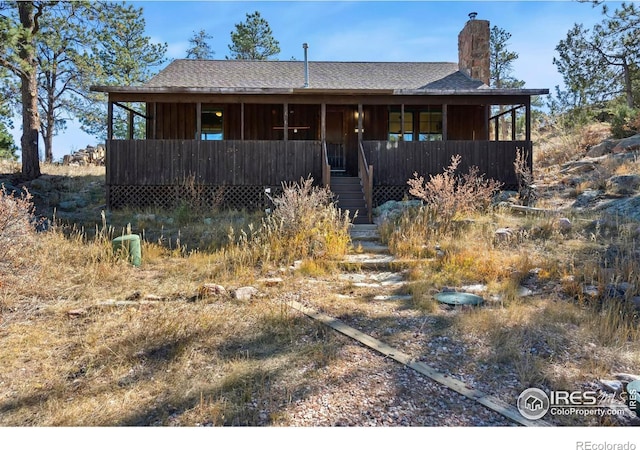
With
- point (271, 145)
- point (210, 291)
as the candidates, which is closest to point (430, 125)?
point (271, 145)

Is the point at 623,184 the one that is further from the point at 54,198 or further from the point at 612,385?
the point at 54,198

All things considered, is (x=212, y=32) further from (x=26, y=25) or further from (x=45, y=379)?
(x=45, y=379)

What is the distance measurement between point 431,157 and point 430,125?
272 centimetres

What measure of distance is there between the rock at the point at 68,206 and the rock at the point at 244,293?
30.3ft

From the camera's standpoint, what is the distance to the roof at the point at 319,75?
13610 mm

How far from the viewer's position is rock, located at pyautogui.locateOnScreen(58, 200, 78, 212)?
38.5 feet

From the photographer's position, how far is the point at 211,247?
23.8 ft

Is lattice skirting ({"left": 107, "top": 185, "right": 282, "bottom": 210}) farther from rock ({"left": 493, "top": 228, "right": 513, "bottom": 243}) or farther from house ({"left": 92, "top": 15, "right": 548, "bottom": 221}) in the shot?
rock ({"left": 493, "top": 228, "right": 513, "bottom": 243})

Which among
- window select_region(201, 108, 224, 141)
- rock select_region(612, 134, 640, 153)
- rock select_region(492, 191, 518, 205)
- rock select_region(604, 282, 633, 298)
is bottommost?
rock select_region(604, 282, 633, 298)

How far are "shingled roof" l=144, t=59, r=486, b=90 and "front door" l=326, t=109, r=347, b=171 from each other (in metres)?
1.09

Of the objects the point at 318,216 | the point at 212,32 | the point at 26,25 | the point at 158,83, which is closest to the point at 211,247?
the point at 318,216

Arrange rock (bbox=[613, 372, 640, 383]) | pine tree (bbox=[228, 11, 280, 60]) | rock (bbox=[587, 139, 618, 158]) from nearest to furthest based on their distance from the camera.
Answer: rock (bbox=[613, 372, 640, 383])
rock (bbox=[587, 139, 618, 158])
pine tree (bbox=[228, 11, 280, 60])

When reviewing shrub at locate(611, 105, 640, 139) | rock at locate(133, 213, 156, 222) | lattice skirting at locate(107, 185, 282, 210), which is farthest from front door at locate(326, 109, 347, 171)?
shrub at locate(611, 105, 640, 139)

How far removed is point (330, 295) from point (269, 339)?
4.77 feet
